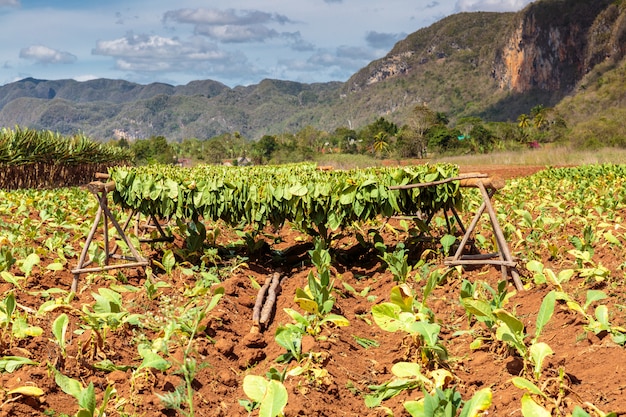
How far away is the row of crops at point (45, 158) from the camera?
21.2 m

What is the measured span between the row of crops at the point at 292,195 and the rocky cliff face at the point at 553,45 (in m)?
134

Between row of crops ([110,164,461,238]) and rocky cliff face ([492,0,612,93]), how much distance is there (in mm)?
133548

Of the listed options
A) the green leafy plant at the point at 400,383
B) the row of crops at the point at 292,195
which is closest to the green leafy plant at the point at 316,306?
the green leafy plant at the point at 400,383

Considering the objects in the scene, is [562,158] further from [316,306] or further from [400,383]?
[400,383]

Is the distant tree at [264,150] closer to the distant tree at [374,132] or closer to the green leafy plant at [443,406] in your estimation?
the distant tree at [374,132]

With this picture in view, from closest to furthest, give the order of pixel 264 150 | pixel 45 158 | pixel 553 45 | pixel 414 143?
pixel 45 158 < pixel 414 143 < pixel 264 150 < pixel 553 45

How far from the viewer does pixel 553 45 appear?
141m

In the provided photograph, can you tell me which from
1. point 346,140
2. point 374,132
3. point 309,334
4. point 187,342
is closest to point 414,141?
point 374,132

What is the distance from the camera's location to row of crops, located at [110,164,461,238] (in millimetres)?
6711

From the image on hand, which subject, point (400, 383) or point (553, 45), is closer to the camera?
point (400, 383)

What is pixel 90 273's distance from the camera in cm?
658

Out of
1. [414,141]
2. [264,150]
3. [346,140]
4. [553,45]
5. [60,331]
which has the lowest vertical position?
[264,150]

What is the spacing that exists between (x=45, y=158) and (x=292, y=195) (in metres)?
19.4

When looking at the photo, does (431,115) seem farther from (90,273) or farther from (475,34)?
(475,34)
